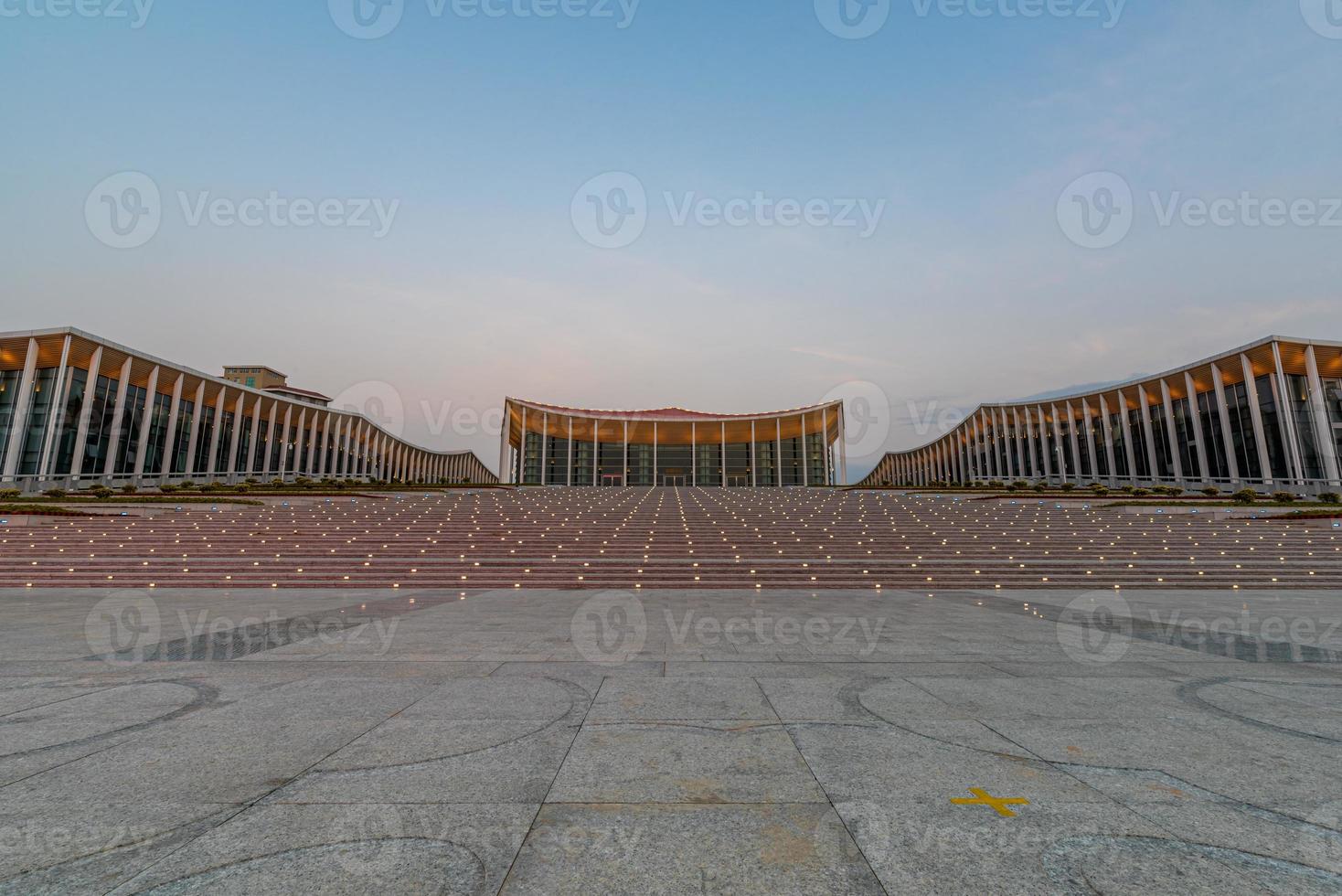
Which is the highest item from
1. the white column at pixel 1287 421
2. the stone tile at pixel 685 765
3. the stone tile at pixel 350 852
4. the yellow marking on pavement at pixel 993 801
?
the white column at pixel 1287 421

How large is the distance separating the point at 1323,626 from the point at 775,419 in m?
61.6

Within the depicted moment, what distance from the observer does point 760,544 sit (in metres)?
19.2

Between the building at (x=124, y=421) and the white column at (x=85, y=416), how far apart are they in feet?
0.22

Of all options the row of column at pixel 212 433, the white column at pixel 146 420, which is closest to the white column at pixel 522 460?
the row of column at pixel 212 433

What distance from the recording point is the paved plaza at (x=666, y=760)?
2.56 meters

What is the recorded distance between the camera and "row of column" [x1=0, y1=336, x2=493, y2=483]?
39.6 m

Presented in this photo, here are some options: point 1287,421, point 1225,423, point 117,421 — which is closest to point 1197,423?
point 1225,423

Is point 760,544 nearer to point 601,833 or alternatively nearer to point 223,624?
point 223,624

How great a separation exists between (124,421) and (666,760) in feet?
198

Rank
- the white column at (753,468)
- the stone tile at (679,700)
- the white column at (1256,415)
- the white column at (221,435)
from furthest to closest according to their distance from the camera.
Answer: the white column at (753,468), the white column at (221,435), the white column at (1256,415), the stone tile at (679,700)

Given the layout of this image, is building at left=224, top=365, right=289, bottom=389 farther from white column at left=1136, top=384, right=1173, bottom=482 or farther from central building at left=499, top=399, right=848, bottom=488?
white column at left=1136, top=384, right=1173, bottom=482

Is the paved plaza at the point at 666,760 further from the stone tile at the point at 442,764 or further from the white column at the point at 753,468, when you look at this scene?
the white column at the point at 753,468

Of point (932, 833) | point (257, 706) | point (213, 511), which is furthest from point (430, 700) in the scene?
point (213, 511)

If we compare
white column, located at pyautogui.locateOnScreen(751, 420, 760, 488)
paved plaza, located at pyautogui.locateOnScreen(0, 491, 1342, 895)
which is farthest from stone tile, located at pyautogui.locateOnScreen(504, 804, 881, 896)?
white column, located at pyautogui.locateOnScreen(751, 420, 760, 488)
